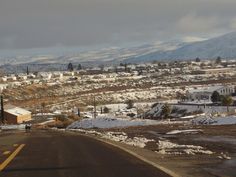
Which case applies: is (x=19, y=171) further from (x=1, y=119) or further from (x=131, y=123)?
(x=1, y=119)

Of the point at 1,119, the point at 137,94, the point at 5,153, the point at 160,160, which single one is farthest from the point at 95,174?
the point at 137,94

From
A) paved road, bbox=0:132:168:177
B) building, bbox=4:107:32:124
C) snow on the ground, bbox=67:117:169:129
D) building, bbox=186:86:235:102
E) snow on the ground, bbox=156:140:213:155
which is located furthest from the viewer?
building, bbox=186:86:235:102

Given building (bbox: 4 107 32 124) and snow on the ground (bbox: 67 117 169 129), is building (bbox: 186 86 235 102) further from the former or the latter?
snow on the ground (bbox: 67 117 169 129)

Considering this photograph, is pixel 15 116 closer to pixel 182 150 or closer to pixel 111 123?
pixel 111 123

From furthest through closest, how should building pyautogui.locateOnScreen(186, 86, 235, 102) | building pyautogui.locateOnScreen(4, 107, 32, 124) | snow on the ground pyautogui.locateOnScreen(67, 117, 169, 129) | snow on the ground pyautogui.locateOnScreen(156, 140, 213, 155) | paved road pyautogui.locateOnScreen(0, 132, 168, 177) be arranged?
building pyautogui.locateOnScreen(186, 86, 235, 102)
building pyautogui.locateOnScreen(4, 107, 32, 124)
snow on the ground pyautogui.locateOnScreen(67, 117, 169, 129)
snow on the ground pyautogui.locateOnScreen(156, 140, 213, 155)
paved road pyautogui.locateOnScreen(0, 132, 168, 177)

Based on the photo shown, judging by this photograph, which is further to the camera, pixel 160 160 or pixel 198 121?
pixel 198 121

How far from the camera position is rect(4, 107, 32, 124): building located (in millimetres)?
136750

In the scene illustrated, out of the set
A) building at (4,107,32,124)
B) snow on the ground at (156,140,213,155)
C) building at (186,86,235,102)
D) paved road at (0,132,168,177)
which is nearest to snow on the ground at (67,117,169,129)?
building at (4,107,32,124)

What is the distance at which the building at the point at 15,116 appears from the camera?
449ft

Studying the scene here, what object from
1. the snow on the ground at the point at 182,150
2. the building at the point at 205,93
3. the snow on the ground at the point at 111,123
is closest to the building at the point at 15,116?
the building at the point at 205,93

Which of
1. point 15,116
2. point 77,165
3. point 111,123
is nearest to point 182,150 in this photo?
point 77,165

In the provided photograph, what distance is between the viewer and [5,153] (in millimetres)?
17844

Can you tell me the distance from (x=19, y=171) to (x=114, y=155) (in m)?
4.62

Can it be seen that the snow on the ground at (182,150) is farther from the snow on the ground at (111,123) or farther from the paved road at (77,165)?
the snow on the ground at (111,123)
